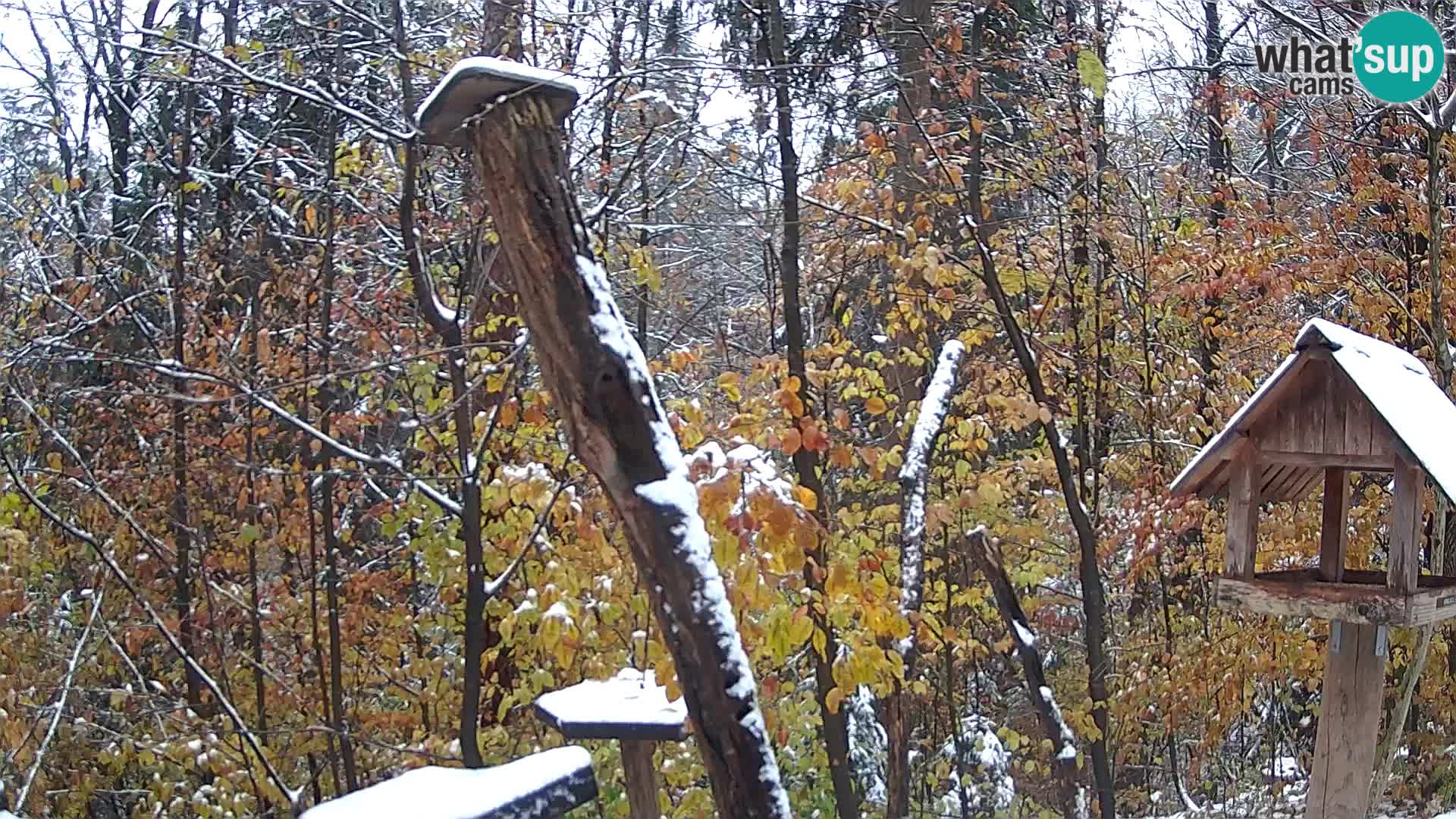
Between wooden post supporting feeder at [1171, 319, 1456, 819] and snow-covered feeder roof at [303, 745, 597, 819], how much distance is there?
232cm

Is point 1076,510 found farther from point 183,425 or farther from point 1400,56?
point 183,425

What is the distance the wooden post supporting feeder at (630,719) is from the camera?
364 centimetres

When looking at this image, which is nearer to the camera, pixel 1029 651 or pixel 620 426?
pixel 620 426

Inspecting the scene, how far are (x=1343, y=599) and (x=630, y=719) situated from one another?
2.36 metres

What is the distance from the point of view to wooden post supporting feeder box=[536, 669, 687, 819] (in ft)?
12.0

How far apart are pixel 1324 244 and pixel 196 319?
6.65m

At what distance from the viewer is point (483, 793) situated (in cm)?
294

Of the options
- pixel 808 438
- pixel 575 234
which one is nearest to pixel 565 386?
pixel 575 234

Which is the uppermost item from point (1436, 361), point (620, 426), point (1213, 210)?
point (1213, 210)

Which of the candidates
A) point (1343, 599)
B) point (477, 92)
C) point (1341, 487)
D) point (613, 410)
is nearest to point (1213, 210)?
point (1341, 487)

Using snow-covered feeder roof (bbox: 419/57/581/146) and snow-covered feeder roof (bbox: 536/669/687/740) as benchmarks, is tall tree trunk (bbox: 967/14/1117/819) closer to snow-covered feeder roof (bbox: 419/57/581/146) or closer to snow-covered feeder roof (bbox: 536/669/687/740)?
snow-covered feeder roof (bbox: 536/669/687/740)

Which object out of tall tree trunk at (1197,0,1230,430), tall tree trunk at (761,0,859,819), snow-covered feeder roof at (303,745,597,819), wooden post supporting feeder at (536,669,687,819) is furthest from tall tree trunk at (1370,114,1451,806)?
snow-covered feeder roof at (303,745,597,819)

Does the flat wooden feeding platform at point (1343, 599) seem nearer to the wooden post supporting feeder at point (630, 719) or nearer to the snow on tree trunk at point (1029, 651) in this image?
the snow on tree trunk at point (1029, 651)

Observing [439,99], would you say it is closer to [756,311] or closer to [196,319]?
[196,319]
